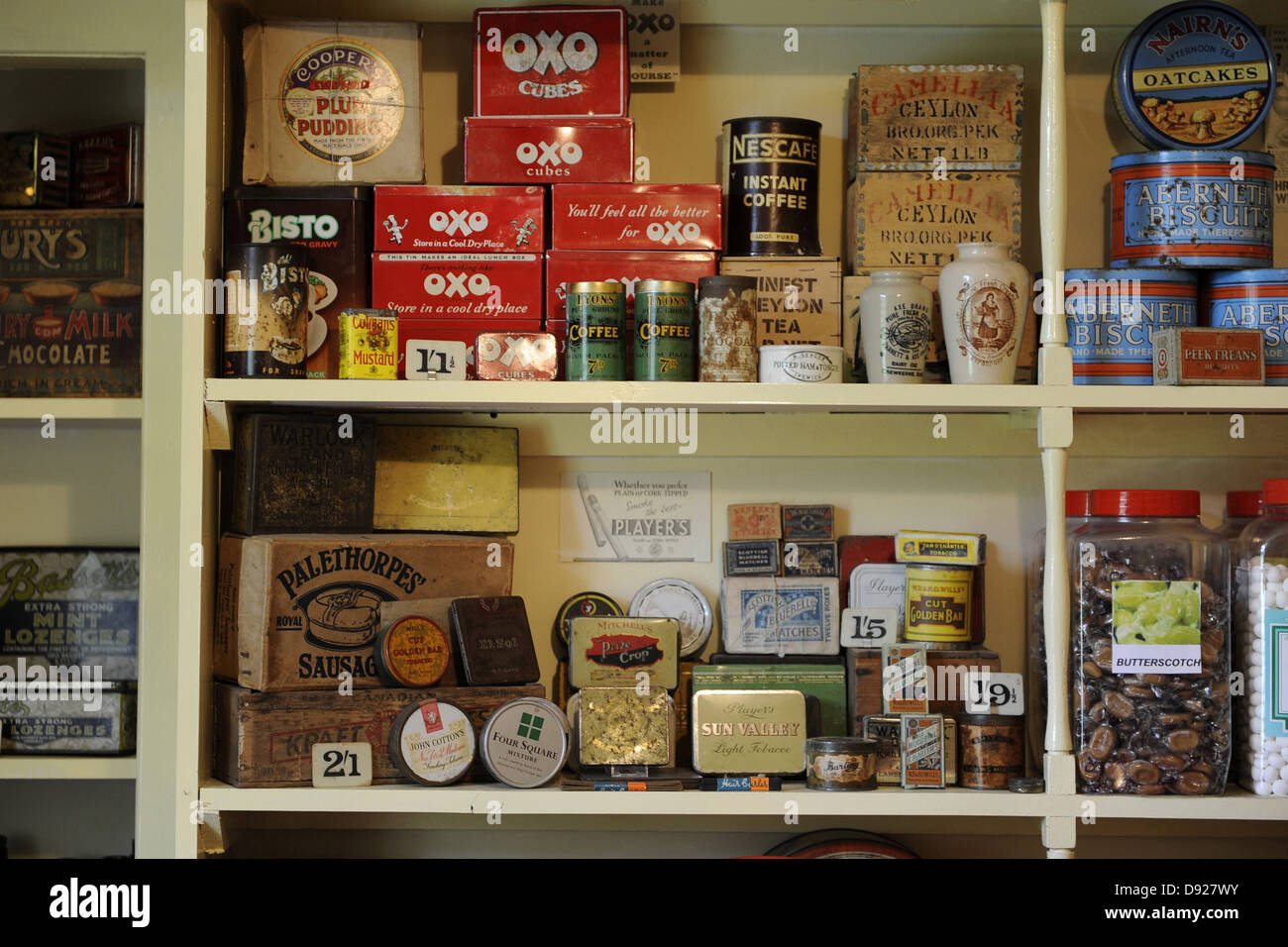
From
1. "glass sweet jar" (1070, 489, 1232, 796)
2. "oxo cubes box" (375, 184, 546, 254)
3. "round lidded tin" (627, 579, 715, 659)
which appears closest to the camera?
"glass sweet jar" (1070, 489, 1232, 796)

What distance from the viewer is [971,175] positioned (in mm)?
1837

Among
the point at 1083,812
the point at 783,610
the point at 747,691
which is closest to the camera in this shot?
the point at 1083,812

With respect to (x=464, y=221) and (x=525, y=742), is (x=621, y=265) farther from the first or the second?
(x=525, y=742)

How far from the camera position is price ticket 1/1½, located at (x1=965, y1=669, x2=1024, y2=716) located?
1.74 meters

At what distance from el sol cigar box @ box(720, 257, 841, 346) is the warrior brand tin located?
1.95 ft

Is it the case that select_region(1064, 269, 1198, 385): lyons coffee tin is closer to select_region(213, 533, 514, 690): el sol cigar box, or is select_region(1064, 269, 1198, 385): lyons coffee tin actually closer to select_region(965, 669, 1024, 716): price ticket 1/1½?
select_region(965, 669, 1024, 716): price ticket 1/1½

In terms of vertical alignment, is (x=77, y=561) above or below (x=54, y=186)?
below

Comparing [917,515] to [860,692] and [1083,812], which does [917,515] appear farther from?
[1083,812]

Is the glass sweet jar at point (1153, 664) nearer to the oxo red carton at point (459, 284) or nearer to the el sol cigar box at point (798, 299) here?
the el sol cigar box at point (798, 299)

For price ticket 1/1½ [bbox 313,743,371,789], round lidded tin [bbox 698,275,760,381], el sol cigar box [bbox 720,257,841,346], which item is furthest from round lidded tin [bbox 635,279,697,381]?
price ticket 1/1½ [bbox 313,743,371,789]

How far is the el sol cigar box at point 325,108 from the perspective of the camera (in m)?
1.81

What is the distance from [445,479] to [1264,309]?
1135 mm
